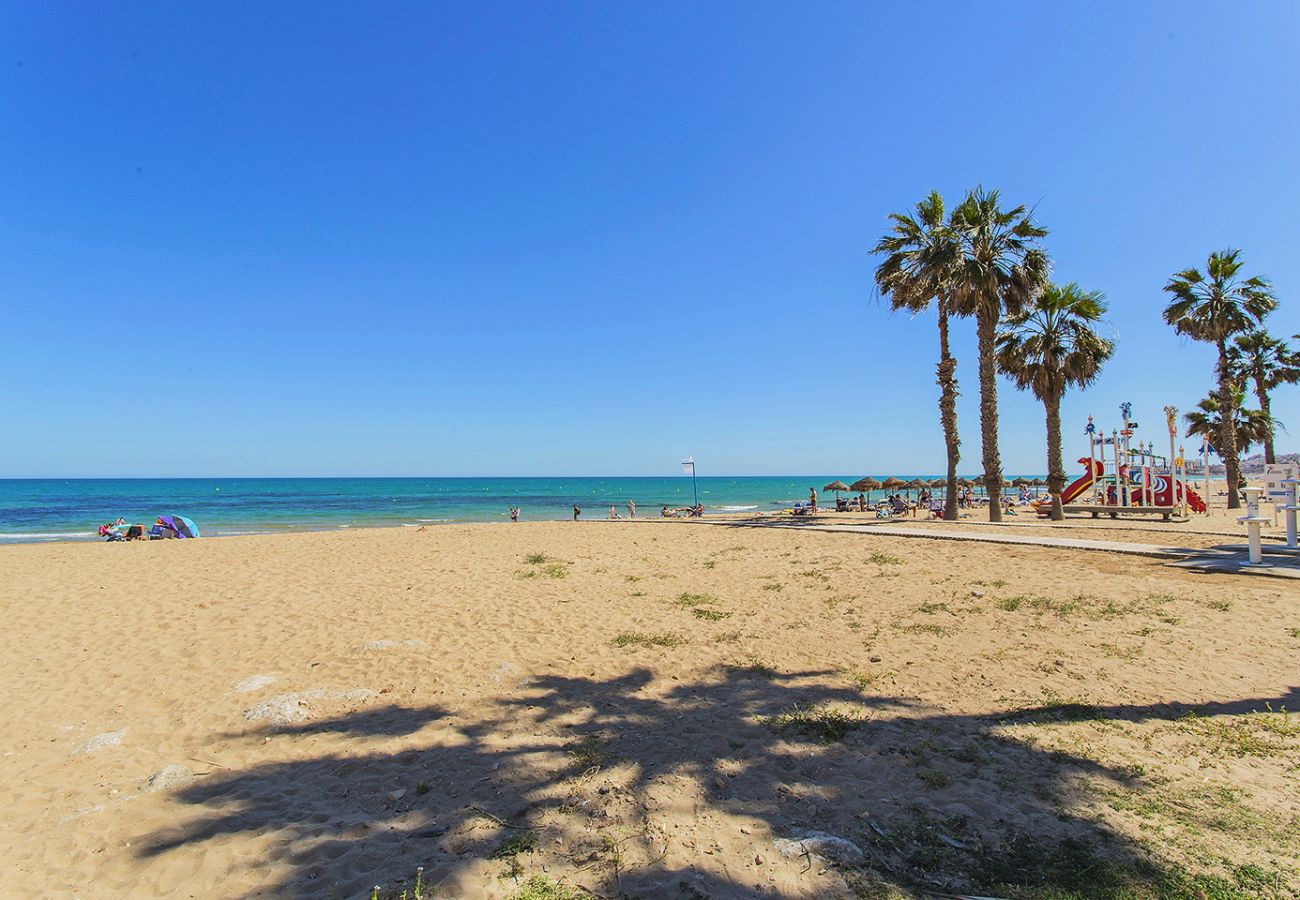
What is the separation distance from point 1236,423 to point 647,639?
50228mm

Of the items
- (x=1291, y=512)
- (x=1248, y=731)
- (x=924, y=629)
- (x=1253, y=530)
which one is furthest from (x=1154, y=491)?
(x=1248, y=731)

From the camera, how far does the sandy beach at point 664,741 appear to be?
11.7ft

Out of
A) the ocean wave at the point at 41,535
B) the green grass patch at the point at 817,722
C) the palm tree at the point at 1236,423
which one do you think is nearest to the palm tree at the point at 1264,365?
the palm tree at the point at 1236,423

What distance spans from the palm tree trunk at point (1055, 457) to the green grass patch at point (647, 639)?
71.5 feet

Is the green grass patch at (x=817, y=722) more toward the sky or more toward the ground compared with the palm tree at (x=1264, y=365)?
more toward the ground

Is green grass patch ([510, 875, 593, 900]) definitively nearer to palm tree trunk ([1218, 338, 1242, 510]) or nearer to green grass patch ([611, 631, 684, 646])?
green grass patch ([611, 631, 684, 646])

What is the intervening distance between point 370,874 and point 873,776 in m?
3.40

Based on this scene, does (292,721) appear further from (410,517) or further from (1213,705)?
(410,517)

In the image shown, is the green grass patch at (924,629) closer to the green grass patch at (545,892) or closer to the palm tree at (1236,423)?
the green grass patch at (545,892)

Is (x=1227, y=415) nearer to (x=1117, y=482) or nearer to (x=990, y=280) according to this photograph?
(x=1117, y=482)

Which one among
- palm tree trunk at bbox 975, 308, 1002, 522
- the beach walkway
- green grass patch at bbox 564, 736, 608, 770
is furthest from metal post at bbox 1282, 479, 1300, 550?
green grass patch at bbox 564, 736, 608, 770

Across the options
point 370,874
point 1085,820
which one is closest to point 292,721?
point 370,874

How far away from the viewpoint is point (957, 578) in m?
11.8

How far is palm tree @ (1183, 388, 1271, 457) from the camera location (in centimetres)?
3947
